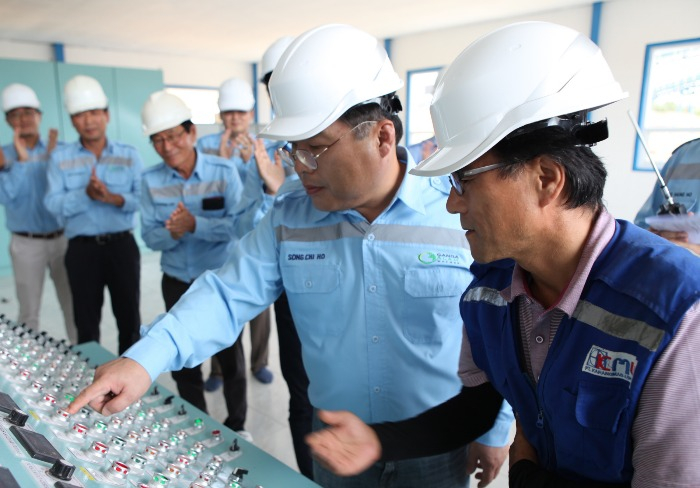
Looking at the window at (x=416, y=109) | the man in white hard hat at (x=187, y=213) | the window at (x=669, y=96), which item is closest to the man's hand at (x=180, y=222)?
the man in white hard hat at (x=187, y=213)

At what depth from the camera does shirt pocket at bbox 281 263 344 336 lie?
4.12ft

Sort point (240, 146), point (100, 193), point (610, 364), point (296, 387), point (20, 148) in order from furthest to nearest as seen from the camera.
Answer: point (20, 148), point (240, 146), point (100, 193), point (296, 387), point (610, 364)

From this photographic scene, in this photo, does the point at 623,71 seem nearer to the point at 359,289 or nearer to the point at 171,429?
the point at 359,289

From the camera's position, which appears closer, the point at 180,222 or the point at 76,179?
the point at 180,222

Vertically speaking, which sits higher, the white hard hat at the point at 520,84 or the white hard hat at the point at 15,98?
the white hard hat at the point at 15,98

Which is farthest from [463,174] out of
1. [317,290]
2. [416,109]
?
[416,109]

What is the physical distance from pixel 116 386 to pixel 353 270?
58 centimetres

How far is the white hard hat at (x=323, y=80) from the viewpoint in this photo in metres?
1.10

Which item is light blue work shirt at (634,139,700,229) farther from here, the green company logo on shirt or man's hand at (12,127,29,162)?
man's hand at (12,127,29,162)

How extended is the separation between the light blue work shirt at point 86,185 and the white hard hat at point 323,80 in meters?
2.31

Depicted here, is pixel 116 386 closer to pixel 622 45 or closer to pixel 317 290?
pixel 317 290

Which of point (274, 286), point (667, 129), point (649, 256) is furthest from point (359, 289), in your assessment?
point (667, 129)

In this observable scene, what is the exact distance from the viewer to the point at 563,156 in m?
0.74

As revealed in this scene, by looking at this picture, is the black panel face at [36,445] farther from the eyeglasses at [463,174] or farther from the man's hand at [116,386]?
the eyeglasses at [463,174]
